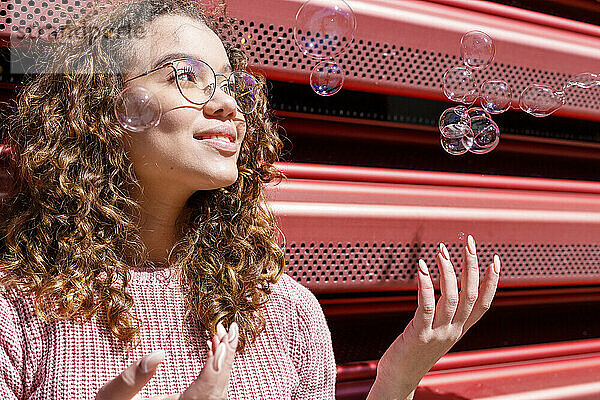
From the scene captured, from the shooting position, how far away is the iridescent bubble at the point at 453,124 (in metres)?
1.49

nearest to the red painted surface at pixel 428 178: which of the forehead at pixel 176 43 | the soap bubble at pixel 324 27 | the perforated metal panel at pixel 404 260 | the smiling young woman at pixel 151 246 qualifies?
the perforated metal panel at pixel 404 260

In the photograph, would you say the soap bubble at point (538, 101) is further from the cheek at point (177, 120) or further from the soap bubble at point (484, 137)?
the cheek at point (177, 120)

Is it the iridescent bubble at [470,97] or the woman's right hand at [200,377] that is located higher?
the iridescent bubble at [470,97]

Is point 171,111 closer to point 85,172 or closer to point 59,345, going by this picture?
point 85,172

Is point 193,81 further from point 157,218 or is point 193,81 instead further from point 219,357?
point 219,357

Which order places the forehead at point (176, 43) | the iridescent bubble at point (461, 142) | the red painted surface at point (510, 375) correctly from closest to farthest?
the forehead at point (176, 43)
the iridescent bubble at point (461, 142)
the red painted surface at point (510, 375)

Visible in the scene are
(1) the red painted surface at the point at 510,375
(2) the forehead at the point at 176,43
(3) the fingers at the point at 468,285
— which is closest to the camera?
(2) the forehead at the point at 176,43

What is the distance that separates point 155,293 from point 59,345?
19cm

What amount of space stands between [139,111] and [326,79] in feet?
1.90

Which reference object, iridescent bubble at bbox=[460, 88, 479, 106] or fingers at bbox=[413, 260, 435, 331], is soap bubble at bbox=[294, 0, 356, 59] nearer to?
iridescent bubble at bbox=[460, 88, 479, 106]

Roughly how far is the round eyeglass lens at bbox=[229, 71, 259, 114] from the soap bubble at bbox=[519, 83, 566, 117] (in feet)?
2.98

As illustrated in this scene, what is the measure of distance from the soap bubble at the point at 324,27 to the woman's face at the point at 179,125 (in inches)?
15.3

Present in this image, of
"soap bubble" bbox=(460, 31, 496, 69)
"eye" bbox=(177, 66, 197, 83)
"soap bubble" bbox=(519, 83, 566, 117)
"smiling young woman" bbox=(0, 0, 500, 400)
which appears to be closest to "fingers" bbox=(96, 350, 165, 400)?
"smiling young woman" bbox=(0, 0, 500, 400)

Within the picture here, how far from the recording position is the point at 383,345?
1.86 meters
